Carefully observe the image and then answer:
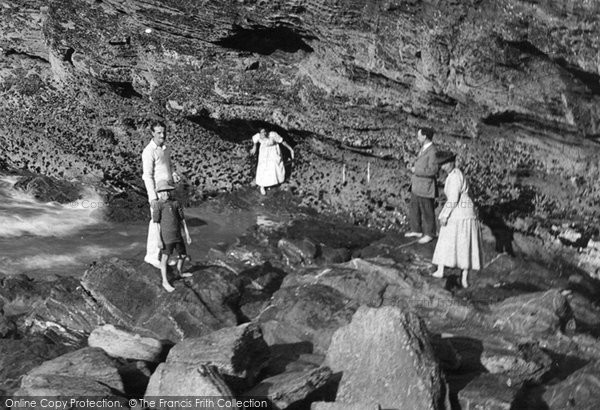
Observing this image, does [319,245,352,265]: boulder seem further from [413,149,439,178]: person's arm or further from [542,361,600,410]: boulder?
[542,361,600,410]: boulder

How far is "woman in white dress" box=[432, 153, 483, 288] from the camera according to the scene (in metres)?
14.0

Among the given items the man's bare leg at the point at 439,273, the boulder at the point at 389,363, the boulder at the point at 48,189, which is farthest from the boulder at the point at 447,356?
the boulder at the point at 48,189

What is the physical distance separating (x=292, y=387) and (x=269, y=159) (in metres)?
10.1

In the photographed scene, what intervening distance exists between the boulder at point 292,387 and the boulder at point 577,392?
118 inches

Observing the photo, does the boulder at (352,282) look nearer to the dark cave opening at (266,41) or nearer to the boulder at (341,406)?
the boulder at (341,406)

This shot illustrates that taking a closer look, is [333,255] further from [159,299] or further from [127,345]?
[127,345]

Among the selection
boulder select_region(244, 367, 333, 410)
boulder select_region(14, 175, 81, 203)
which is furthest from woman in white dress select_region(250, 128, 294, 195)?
boulder select_region(244, 367, 333, 410)

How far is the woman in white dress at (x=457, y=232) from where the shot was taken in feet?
46.0

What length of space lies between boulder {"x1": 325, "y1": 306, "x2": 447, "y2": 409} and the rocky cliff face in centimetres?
720

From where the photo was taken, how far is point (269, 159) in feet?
66.5

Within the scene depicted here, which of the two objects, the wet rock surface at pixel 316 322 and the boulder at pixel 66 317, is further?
the boulder at pixel 66 317

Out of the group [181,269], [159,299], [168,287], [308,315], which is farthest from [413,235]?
[159,299]

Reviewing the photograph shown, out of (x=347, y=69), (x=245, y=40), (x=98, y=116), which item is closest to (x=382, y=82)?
(x=347, y=69)

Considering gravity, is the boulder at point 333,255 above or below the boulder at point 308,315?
above
